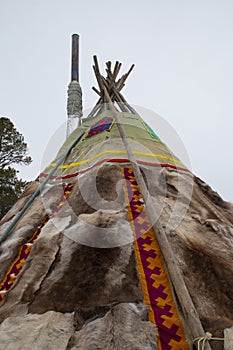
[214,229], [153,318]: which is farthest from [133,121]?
[153,318]

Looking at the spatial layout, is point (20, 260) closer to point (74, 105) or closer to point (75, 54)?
point (74, 105)

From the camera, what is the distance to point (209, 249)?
213cm

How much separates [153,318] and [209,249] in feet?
2.24

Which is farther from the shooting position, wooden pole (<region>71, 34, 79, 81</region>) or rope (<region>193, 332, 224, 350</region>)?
wooden pole (<region>71, 34, 79, 81</region>)

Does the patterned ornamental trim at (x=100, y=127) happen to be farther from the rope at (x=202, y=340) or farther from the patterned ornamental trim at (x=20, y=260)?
the rope at (x=202, y=340)

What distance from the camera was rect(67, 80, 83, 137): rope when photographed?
541 cm

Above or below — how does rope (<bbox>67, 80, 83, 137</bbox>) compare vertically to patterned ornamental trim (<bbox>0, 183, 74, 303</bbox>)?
above

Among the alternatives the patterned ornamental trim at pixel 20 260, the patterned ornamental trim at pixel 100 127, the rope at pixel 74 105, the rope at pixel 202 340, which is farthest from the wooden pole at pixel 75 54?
the rope at pixel 202 340

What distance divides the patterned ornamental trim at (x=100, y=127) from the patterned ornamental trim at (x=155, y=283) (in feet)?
5.47

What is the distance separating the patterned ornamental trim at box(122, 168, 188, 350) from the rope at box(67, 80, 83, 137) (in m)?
3.21

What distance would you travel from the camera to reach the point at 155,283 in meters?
1.84

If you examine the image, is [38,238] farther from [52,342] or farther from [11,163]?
[11,163]

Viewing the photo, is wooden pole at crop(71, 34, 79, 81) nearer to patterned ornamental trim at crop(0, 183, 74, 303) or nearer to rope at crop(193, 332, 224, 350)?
patterned ornamental trim at crop(0, 183, 74, 303)

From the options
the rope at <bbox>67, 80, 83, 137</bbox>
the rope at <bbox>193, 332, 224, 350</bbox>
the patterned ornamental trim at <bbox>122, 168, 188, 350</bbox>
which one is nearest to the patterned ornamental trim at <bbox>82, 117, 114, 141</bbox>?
the rope at <bbox>67, 80, 83, 137</bbox>
